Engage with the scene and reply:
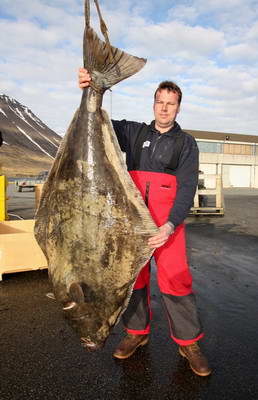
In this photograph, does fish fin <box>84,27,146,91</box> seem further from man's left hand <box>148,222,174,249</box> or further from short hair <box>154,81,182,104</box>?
man's left hand <box>148,222,174,249</box>

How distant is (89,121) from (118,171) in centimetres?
42

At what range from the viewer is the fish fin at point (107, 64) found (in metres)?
2.17

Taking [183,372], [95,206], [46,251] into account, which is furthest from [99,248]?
[183,372]

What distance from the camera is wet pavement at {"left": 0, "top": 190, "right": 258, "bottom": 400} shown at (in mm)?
2285

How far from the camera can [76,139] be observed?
231cm

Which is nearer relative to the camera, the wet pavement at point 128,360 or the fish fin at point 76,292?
the fish fin at point 76,292

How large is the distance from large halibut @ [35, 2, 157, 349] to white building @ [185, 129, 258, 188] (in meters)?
34.4

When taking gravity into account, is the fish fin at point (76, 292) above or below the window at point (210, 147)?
below

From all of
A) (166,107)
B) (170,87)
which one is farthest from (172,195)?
(170,87)

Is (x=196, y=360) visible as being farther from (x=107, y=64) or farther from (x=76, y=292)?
(x=107, y=64)

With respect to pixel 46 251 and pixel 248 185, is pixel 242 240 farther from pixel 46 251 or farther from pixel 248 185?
pixel 248 185

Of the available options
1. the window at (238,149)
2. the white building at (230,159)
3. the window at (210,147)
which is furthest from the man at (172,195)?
the window at (238,149)

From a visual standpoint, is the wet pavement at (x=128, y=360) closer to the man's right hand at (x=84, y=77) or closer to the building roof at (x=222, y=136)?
the man's right hand at (x=84, y=77)

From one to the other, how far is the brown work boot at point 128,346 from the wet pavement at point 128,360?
49 mm
